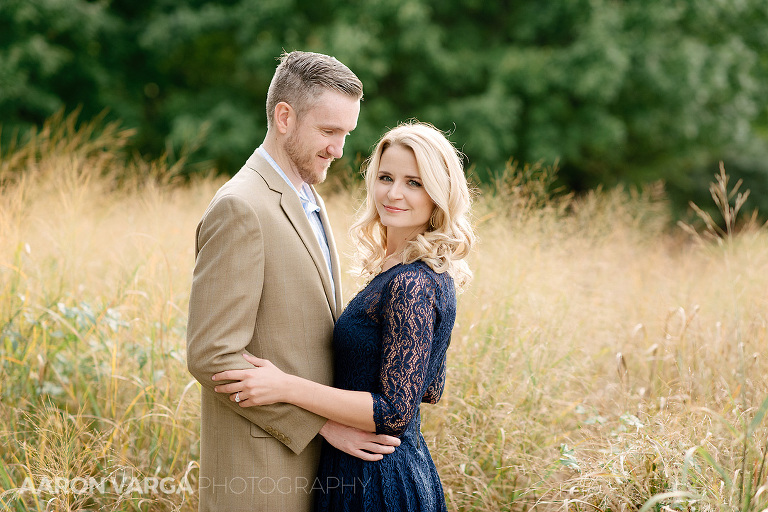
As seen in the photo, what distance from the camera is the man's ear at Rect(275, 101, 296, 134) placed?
2246 mm

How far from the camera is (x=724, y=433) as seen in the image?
2889 millimetres

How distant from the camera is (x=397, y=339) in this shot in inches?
79.3

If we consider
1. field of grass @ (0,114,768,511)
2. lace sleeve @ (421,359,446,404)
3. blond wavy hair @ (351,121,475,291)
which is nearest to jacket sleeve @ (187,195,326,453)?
blond wavy hair @ (351,121,475,291)

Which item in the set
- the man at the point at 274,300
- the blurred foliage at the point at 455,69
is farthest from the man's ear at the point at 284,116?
the blurred foliage at the point at 455,69

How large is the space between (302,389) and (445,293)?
55cm

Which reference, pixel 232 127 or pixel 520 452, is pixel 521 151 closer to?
pixel 232 127

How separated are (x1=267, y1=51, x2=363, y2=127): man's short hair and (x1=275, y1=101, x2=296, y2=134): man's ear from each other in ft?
0.05

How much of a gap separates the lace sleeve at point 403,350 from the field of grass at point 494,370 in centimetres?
85

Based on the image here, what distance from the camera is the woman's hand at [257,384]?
1.96 metres

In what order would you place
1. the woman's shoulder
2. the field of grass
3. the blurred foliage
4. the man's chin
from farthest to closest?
the blurred foliage
the field of grass
the man's chin
the woman's shoulder

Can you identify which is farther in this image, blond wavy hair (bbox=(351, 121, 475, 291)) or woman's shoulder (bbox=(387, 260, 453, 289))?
blond wavy hair (bbox=(351, 121, 475, 291))

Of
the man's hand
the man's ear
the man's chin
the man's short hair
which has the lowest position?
the man's hand

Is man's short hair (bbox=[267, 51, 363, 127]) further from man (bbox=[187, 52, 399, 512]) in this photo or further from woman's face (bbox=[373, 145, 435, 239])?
woman's face (bbox=[373, 145, 435, 239])

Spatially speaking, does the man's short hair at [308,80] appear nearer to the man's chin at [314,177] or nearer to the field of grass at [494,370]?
the man's chin at [314,177]
